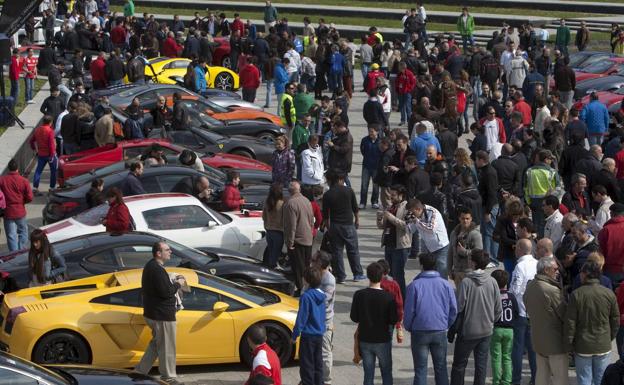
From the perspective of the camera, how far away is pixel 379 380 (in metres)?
13.2

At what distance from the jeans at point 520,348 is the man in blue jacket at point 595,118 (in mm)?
11285

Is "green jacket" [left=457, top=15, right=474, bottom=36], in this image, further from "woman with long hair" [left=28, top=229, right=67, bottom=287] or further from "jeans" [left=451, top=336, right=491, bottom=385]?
"jeans" [left=451, top=336, right=491, bottom=385]

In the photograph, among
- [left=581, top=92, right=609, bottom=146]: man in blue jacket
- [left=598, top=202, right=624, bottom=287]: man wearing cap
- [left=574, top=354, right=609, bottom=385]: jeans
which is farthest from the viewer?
[left=581, top=92, right=609, bottom=146]: man in blue jacket

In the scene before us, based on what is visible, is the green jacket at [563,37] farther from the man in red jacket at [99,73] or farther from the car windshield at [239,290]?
the car windshield at [239,290]

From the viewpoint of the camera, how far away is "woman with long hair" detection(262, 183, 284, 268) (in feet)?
54.4

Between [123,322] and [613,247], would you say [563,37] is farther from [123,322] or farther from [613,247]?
[123,322]

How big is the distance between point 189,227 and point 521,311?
19.9 feet

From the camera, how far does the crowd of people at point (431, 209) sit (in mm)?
11953

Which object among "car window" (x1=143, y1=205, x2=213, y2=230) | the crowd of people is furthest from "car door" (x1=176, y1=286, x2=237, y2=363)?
"car window" (x1=143, y1=205, x2=213, y2=230)

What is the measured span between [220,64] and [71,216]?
1939cm

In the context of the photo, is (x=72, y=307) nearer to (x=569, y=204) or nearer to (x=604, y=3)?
(x=569, y=204)

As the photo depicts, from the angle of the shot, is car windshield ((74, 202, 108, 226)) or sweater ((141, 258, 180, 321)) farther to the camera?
car windshield ((74, 202, 108, 226))

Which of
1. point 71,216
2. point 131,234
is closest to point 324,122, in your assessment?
point 71,216

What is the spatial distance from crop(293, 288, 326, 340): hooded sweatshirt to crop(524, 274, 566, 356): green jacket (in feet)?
6.54
